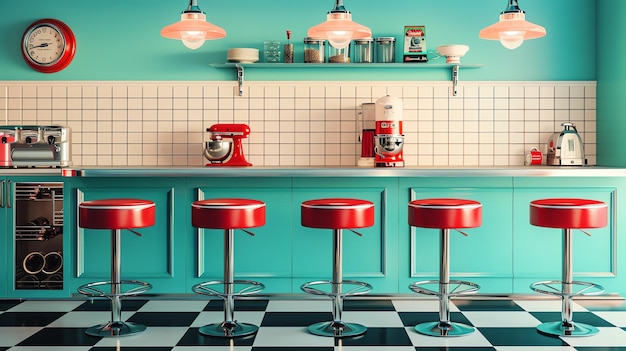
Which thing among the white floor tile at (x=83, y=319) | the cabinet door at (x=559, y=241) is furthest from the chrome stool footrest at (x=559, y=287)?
the white floor tile at (x=83, y=319)

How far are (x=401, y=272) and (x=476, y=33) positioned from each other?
1960mm

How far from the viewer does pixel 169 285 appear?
4637 mm

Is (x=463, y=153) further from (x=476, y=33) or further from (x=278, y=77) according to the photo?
(x=278, y=77)

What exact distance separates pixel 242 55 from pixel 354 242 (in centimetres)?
160

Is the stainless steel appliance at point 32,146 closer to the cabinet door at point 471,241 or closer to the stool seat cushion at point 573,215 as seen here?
the cabinet door at point 471,241

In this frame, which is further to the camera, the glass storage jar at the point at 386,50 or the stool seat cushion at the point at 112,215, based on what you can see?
the glass storage jar at the point at 386,50

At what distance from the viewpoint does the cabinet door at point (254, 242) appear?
4621mm

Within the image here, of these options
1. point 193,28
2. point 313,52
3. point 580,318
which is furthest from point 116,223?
point 580,318

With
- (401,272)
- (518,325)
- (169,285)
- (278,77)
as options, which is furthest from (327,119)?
(518,325)

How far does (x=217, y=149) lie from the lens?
16.6 ft

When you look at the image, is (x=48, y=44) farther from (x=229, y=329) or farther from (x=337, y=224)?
(x=337, y=224)

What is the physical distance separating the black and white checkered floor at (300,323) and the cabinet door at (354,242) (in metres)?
0.17

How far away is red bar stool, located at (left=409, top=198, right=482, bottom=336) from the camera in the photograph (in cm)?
376

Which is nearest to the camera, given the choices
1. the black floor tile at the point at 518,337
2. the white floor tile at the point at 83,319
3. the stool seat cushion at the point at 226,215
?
the black floor tile at the point at 518,337
